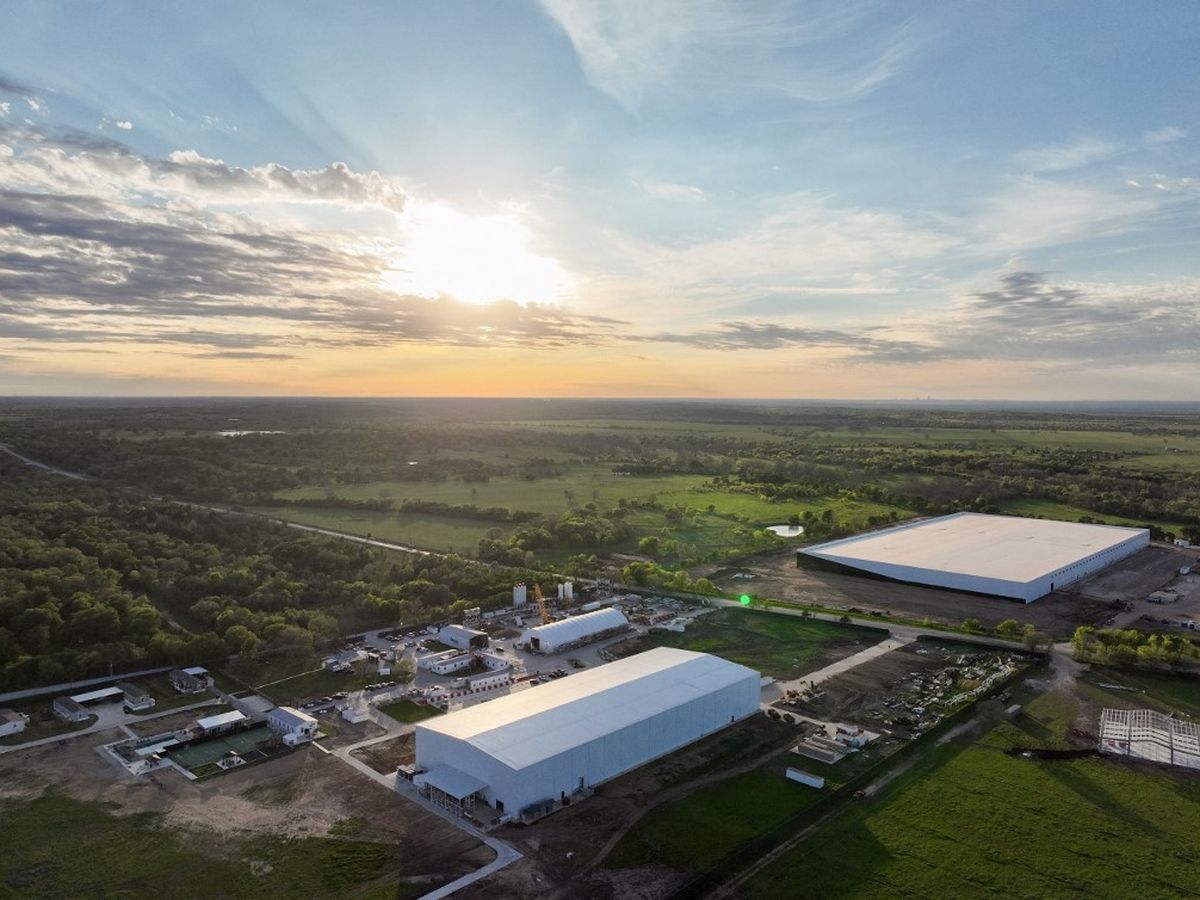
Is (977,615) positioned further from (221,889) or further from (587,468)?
(587,468)

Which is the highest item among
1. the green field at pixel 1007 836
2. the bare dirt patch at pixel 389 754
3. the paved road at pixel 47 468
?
the paved road at pixel 47 468

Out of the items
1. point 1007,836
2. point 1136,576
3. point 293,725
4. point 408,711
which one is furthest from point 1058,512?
point 293,725

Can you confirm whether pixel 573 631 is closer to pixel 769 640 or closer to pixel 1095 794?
pixel 769 640

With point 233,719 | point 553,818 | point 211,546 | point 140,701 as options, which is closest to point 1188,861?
point 553,818

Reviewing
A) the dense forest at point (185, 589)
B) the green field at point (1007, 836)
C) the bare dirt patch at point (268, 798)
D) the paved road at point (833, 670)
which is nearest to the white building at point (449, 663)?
the dense forest at point (185, 589)

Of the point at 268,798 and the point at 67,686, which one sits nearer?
the point at 268,798

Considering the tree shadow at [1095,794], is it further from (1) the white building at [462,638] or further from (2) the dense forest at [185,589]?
(2) the dense forest at [185,589]
